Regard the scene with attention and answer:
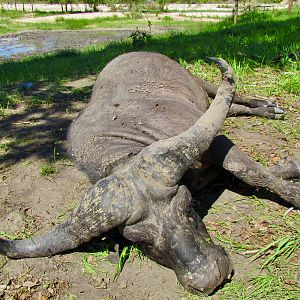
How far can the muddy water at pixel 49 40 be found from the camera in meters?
18.5

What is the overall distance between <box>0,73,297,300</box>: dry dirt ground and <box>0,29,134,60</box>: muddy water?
12272 millimetres

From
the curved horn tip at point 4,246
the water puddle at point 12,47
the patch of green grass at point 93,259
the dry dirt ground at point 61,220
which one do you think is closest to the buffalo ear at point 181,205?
the dry dirt ground at point 61,220

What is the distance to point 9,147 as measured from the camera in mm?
4938

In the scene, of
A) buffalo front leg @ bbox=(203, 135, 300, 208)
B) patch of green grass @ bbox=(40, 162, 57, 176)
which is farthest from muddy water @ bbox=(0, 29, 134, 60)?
buffalo front leg @ bbox=(203, 135, 300, 208)

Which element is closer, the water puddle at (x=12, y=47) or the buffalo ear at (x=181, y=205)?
the buffalo ear at (x=181, y=205)

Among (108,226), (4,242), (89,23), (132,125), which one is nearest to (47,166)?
(132,125)

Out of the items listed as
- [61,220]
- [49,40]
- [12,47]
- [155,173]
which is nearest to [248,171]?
[155,173]

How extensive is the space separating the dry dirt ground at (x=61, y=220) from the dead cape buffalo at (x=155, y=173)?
0.66ft

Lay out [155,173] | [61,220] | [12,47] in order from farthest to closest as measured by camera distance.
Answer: [12,47], [61,220], [155,173]

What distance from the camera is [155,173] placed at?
105 inches

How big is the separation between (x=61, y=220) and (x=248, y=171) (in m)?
1.56

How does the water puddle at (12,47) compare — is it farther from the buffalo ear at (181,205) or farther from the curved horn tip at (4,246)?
the buffalo ear at (181,205)

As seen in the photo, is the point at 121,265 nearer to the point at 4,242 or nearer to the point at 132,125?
the point at 4,242

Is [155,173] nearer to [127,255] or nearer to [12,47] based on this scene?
[127,255]
